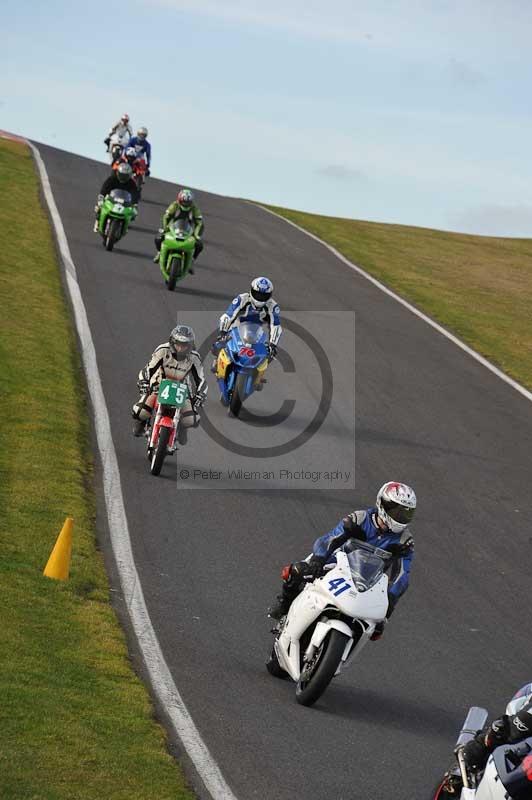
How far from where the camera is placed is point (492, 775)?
24.0 feet

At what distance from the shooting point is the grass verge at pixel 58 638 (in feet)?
Answer: 26.0

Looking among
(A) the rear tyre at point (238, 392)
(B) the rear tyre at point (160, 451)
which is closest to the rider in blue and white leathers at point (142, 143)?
(A) the rear tyre at point (238, 392)

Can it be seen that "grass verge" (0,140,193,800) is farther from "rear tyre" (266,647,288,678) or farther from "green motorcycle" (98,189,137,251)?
"green motorcycle" (98,189,137,251)

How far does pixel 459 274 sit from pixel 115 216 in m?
15.0

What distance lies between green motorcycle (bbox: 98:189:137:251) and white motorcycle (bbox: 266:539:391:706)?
21.1 meters

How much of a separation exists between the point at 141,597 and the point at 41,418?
595 cm

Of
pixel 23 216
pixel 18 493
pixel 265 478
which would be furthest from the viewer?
pixel 23 216

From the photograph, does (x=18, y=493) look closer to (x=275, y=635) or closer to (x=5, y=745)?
(x=275, y=635)

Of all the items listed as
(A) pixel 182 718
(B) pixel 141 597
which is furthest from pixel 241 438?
(A) pixel 182 718

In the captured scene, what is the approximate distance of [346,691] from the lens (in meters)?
10.5

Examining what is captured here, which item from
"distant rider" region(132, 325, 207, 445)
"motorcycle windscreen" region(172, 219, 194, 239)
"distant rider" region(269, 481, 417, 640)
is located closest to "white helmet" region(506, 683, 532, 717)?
"distant rider" region(269, 481, 417, 640)

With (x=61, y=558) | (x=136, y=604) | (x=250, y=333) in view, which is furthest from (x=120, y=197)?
(x=136, y=604)

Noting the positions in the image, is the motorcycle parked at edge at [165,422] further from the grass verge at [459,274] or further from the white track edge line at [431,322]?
the grass verge at [459,274]

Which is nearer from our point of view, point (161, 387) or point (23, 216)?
point (161, 387)
